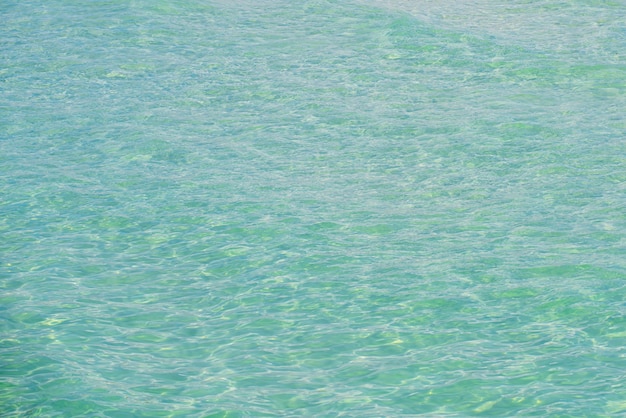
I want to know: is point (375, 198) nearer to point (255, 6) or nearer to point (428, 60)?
point (428, 60)

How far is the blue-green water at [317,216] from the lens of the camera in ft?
14.2

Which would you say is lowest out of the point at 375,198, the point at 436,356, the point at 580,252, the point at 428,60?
the point at 436,356

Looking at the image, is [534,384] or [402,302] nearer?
[534,384]

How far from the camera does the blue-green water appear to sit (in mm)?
4320

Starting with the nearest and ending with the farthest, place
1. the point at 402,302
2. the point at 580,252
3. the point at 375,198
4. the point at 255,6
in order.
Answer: the point at 402,302, the point at 580,252, the point at 375,198, the point at 255,6

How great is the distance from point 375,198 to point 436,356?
1946 mm

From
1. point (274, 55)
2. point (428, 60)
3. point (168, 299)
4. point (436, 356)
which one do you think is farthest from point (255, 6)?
point (436, 356)

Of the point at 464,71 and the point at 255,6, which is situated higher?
the point at 255,6

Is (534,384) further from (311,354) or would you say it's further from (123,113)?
(123,113)

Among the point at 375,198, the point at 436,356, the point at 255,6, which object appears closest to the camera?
the point at 436,356

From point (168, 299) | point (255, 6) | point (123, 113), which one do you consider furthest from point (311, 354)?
point (255, 6)

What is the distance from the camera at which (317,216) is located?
237 inches

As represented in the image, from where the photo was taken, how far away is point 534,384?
4.20 m

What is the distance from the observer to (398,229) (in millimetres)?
5809
